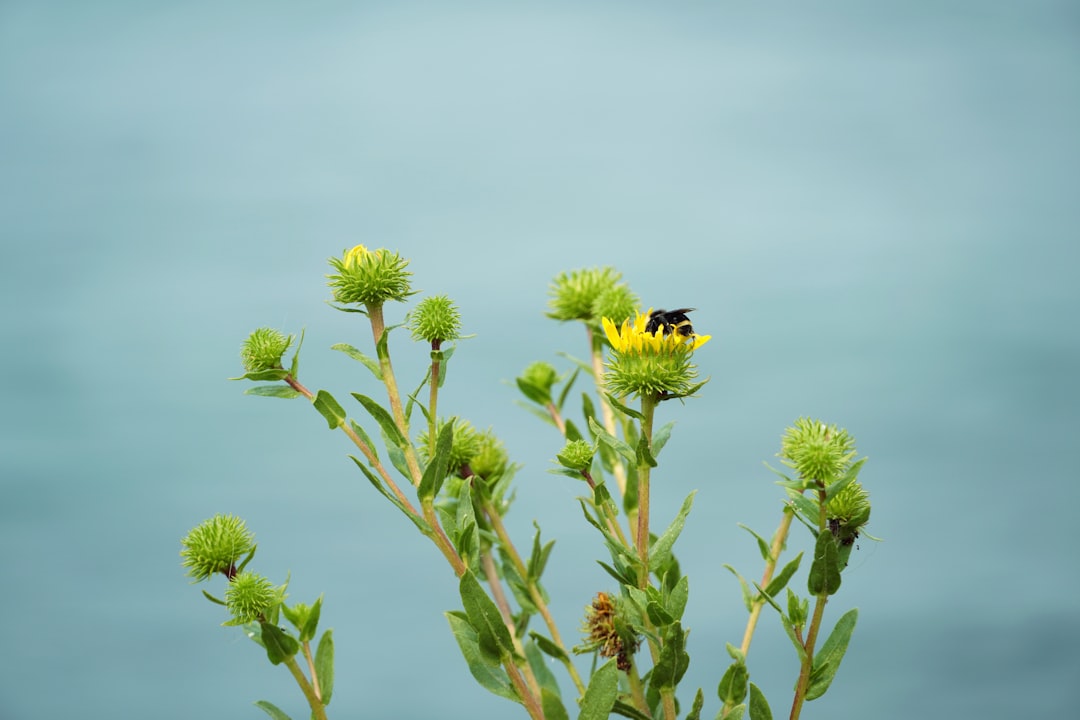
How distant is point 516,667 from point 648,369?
1.74 ft

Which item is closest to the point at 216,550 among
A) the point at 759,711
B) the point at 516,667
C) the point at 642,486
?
the point at 516,667

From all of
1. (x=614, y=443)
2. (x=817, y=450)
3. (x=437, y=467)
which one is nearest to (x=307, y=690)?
(x=437, y=467)

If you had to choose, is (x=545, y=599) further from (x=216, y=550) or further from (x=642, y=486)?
(x=216, y=550)

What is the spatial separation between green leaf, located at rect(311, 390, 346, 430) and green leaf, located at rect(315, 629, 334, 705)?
40 cm

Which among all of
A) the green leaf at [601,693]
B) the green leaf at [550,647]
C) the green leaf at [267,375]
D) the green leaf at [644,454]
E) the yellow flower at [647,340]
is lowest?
the green leaf at [601,693]

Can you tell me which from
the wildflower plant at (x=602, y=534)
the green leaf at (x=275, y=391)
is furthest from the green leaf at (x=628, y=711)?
the green leaf at (x=275, y=391)

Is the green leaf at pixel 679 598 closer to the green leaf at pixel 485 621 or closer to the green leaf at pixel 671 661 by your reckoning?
the green leaf at pixel 671 661

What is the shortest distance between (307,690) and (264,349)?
22.5 inches

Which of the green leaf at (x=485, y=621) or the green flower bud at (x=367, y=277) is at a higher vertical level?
the green flower bud at (x=367, y=277)

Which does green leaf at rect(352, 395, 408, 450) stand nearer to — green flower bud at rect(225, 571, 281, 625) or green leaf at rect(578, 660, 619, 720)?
green flower bud at rect(225, 571, 281, 625)

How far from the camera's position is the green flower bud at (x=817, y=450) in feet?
5.54

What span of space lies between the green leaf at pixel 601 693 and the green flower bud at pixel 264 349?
72 centimetres

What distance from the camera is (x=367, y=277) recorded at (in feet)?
5.99

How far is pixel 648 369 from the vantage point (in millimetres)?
1726
